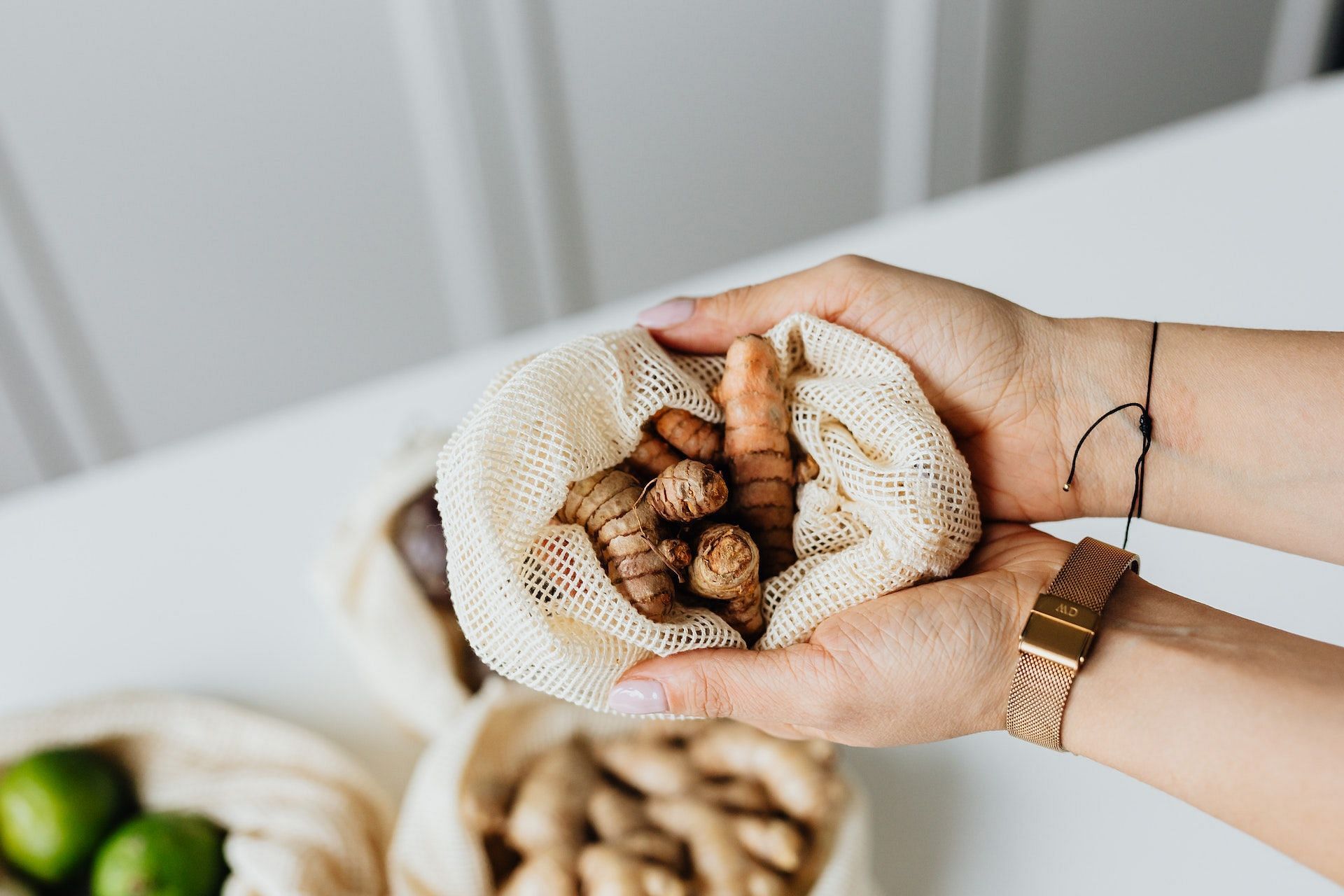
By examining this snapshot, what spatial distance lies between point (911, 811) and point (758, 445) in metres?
0.44

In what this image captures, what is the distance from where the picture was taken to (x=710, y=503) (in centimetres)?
62

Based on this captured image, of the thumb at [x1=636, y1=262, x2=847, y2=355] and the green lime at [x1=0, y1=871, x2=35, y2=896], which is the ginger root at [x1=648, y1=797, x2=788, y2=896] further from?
the green lime at [x1=0, y1=871, x2=35, y2=896]

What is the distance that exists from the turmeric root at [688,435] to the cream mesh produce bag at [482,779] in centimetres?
34

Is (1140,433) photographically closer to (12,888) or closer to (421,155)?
(12,888)

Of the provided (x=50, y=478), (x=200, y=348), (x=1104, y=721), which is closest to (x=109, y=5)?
(x=200, y=348)

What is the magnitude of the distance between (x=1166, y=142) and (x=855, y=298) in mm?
937

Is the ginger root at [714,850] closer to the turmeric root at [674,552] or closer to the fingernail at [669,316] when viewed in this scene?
the turmeric root at [674,552]

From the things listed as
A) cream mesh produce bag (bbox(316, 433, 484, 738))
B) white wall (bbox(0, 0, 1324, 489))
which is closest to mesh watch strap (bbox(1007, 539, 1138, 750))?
cream mesh produce bag (bbox(316, 433, 484, 738))

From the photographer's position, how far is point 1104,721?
2.02ft

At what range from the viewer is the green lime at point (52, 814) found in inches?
34.0

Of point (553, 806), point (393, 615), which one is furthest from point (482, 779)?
point (393, 615)

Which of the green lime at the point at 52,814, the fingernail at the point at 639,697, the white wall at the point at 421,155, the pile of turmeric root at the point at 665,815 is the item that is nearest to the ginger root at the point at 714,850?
the pile of turmeric root at the point at 665,815

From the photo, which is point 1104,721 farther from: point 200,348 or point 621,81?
point 200,348

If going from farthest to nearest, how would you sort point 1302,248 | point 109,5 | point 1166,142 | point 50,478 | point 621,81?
1. point 50,478
2. point 621,81
3. point 109,5
4. point 1166,142
5. point 1302,248
